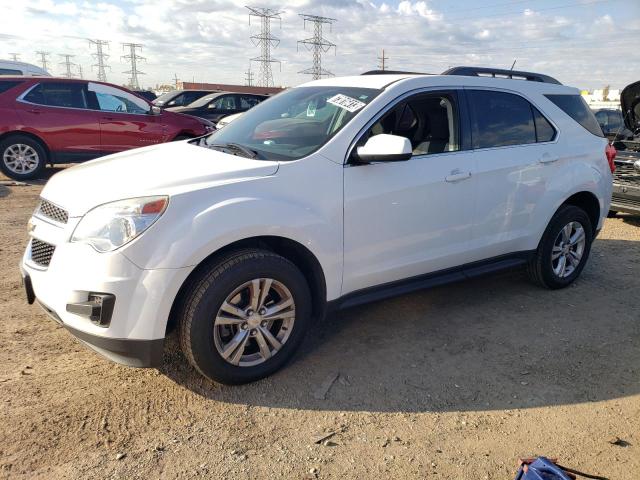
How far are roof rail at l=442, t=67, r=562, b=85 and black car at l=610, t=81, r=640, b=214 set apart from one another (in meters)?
2.83

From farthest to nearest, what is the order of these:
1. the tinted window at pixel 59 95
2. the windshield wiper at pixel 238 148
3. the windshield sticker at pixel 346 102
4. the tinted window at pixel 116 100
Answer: the tinted window at pixel 116 100, the tinted window at pixel 59 95, the windshield sticker at pixel 346 102, the windshield wiper at pixel 238 148

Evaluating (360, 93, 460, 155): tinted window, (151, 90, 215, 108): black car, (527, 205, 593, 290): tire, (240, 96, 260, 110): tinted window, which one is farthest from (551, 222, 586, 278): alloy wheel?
(151, 90, 215, 108): black car

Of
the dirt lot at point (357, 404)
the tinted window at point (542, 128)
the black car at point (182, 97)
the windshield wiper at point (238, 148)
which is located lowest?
the dirt lot at point (357, 404)

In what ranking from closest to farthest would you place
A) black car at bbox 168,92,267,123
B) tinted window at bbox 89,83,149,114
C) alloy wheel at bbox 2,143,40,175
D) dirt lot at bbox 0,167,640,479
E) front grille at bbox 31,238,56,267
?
dirt lot at bbox 0,167,640,479 → front grille at bbox 31,238,56,267 → alloy wheel at bbox 2,143,40,175 → tinted window at bbox 89,83,149,114 → black car at bbox 168,92,267,123

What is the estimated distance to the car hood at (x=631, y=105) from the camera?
6.87 metres

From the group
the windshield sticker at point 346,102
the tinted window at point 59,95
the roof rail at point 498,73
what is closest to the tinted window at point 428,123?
the windshield sticker at point 346,102

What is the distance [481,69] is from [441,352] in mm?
2394

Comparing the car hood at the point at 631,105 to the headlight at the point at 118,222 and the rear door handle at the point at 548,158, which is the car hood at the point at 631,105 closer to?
the rear door handle at the point at 548,158

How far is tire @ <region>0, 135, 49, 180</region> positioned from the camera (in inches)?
343

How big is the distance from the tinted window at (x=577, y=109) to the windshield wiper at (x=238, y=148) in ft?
9.00

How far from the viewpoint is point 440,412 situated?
2975 mm

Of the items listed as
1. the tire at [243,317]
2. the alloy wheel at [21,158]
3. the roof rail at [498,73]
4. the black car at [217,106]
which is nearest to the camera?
the tire at [243,317]

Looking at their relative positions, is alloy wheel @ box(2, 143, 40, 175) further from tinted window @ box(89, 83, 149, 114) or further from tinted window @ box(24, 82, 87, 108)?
tinted window @ box(89, 83, 149, 114)

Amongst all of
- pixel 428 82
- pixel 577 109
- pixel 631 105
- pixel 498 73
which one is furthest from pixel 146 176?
pixel 631 105
